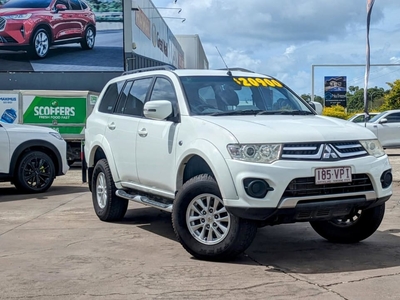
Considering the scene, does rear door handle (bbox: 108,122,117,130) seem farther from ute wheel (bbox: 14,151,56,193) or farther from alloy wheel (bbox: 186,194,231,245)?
ute wheel (bbox: 14,151,56,193)

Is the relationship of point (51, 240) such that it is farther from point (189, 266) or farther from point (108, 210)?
point (189, 266)

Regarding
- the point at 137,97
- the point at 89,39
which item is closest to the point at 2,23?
the point at 89,39

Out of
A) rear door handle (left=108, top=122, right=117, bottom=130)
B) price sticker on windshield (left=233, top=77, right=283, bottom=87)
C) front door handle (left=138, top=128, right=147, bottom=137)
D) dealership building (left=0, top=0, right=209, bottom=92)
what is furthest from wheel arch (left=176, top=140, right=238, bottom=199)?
dealership building (left=0, top=0, right=209, bottom=92)

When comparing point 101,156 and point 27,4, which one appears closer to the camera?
point 101,156

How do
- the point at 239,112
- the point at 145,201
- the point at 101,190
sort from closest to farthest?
1. the point at 239,112
2. the point at 145,201
3. the point at 101,190

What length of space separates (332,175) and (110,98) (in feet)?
12.7

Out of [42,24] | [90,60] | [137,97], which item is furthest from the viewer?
[90,60]

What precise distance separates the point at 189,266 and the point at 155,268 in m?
0.31

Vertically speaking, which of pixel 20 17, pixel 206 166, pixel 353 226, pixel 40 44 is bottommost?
pixel 353 226

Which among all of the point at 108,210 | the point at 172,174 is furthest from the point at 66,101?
the point at 172,174

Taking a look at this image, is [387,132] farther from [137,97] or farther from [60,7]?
[137,97]

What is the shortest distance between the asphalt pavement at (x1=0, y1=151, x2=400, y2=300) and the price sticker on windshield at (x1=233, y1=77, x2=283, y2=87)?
1774 mm

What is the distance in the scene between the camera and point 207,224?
5.72 metres

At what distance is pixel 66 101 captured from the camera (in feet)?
62.4
